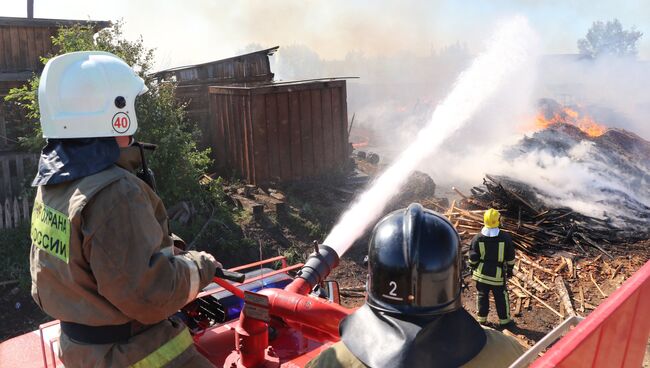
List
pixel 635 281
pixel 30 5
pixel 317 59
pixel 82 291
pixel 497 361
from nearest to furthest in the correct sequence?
pixel 497 361 < pixel 82 291 < pixel 635 281 < pixel 30 5 < pixel 317 59

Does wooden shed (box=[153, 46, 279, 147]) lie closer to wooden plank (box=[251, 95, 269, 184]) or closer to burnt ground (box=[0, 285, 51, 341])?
wooden plank (box=[251, 95, 269, 184])

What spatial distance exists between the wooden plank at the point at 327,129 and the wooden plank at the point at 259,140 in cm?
165

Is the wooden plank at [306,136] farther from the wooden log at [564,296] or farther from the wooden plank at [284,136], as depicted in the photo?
the wooden log at [564,296]

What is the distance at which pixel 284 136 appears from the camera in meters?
12.5

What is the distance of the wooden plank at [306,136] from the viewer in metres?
12.7

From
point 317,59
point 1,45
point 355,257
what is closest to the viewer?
point 355,257

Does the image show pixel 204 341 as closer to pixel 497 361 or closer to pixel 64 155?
pixel 64 155

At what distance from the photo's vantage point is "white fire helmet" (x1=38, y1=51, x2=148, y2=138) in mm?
2391

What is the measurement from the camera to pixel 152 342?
2.40m

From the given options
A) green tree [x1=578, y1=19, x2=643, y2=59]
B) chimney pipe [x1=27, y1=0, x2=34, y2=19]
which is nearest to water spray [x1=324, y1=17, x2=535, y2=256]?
chimney pipe [x1=27, y1=0, x2=34, y2=19]

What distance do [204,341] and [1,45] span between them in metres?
10.9

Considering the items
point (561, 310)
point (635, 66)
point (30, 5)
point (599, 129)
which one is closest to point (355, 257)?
point (561, 310)

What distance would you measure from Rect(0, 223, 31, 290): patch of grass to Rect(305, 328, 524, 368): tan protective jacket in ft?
24.8

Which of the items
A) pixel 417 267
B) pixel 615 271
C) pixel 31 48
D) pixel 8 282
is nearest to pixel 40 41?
pixel 31 48
